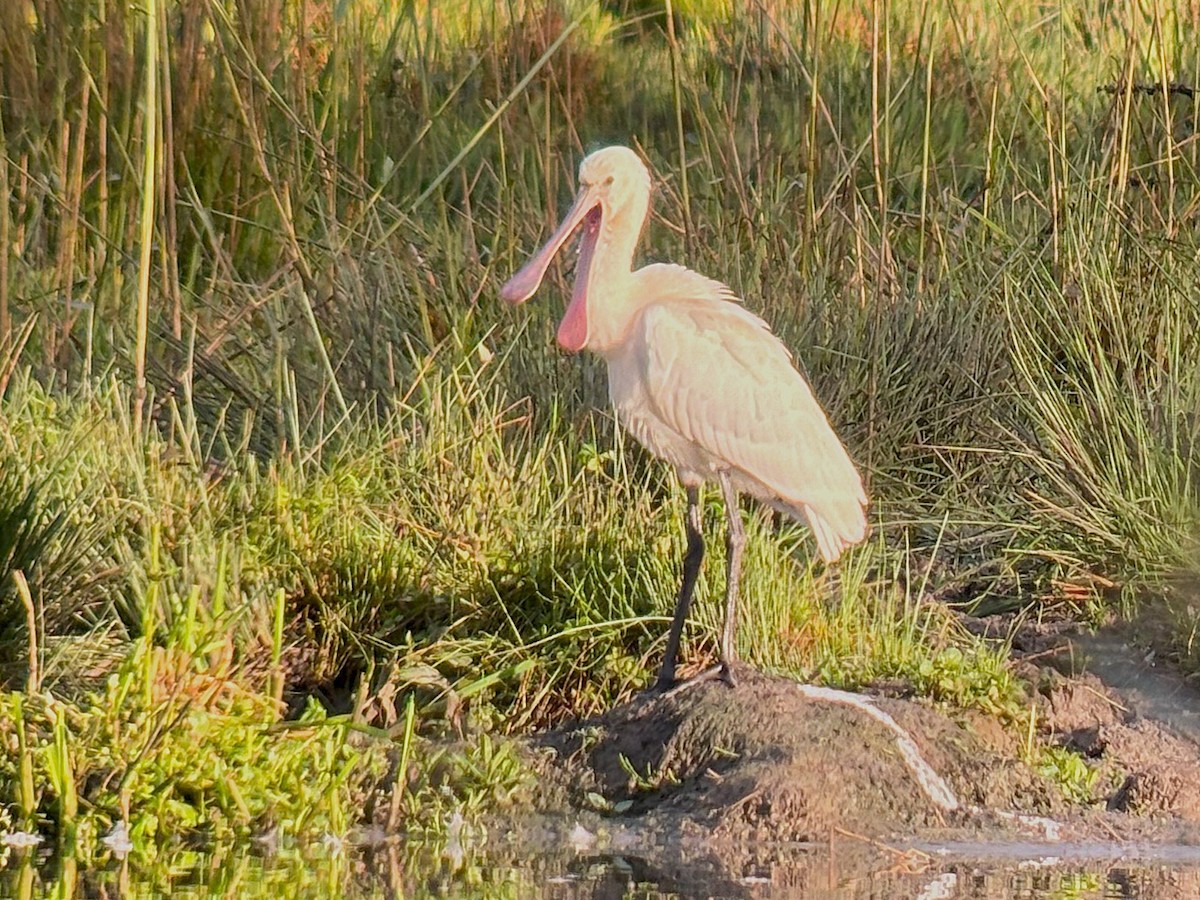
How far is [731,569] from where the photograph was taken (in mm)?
5812

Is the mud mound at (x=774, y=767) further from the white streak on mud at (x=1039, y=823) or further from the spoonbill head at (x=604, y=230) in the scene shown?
the spoonbill head at (x=604, y=230)

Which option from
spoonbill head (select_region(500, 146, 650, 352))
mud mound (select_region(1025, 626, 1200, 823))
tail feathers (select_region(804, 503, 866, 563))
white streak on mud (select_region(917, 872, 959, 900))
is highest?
spoonbill head (select_region(500, 146, 650, 352))

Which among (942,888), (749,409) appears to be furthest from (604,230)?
(942,888)

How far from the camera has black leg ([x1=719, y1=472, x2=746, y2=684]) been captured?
18.7ft

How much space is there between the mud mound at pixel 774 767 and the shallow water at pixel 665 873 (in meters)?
0.11

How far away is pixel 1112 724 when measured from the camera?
6.04m

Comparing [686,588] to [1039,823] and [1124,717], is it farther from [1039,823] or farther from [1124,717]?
[1124,717]

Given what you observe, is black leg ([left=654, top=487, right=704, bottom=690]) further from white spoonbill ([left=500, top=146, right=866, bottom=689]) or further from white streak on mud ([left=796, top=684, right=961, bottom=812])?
white streak on mud ([left=796, top=684, right=961, bottom=812])

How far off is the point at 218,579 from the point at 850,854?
5.17 ft

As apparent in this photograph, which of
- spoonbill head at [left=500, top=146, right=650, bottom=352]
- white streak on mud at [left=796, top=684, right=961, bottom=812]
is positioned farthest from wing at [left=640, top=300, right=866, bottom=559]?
white streak on mud at [left=796, top=684, right=961, bottom=812]

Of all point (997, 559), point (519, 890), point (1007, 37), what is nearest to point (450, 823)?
point (519, 890)

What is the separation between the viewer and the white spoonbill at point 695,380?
19.8 ft

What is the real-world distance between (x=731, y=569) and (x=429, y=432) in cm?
109

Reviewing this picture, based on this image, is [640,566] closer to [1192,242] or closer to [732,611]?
[732,611]
